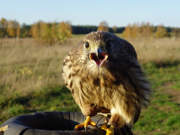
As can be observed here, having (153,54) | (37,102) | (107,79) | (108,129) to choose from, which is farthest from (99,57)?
(153,54)

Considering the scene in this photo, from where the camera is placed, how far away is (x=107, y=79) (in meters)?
2.44

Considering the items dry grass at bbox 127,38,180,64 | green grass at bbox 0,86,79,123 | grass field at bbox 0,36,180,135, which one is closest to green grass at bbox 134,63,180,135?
grass field at bbox 0,36,180,135

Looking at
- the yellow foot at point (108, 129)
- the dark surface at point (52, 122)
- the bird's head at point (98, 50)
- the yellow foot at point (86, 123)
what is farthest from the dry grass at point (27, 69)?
the bird's head at point (98, 50)

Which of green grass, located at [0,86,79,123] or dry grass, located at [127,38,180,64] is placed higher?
dry grass, located at [127,38,180,64]

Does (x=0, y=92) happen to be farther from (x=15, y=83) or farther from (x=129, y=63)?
(x=129, y=63)

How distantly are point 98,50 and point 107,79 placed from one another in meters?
0.38

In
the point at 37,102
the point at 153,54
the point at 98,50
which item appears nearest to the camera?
the point at 98,50

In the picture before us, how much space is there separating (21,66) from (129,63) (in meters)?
8.23

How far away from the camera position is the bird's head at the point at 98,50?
2.24 meters

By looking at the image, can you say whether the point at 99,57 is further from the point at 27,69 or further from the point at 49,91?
the point at 27,69

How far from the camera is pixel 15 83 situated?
23.0ft

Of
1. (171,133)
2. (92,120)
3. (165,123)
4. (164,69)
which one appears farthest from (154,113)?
(164,69)

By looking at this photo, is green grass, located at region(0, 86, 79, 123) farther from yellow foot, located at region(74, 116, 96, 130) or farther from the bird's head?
the bird's head

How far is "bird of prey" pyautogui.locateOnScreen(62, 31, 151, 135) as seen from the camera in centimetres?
235
